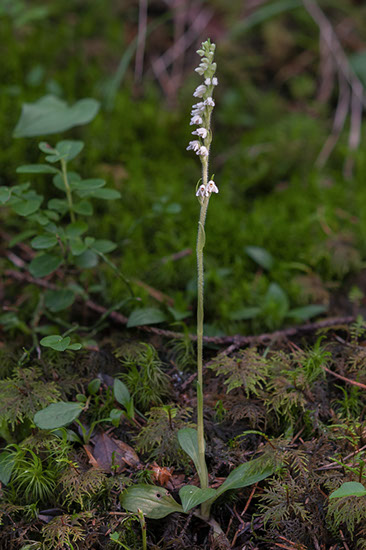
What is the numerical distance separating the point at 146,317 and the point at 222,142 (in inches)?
73.4

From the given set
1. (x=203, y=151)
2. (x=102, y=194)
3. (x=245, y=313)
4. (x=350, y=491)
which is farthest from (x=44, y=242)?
(x=350, y=491)

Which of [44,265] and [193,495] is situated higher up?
[44,265]

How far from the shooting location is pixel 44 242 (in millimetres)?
2107

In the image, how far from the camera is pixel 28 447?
180cm

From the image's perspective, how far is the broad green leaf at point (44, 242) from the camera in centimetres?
209

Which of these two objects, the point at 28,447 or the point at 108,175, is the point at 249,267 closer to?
the point at 108,175

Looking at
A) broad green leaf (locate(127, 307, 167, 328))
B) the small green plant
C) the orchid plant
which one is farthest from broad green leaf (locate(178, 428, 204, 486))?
broad green leaf (locate(127, 307, 167, 328))

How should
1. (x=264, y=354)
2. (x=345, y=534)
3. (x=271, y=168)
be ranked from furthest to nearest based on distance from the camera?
(x=271, y=168) → (x=264, y=354) → (x=345, y=534)

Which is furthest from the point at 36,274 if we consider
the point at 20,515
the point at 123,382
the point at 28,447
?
the point at 20,515

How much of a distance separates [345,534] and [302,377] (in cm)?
59

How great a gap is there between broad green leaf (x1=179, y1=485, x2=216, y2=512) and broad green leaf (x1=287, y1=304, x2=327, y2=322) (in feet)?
3.65

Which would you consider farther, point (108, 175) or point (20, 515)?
point (108, 175)

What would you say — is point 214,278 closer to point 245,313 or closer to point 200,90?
point 245,313

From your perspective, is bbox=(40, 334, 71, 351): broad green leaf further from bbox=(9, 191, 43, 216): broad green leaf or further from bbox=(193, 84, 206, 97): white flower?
bbox=(193, 84, 206, 97): white flower
